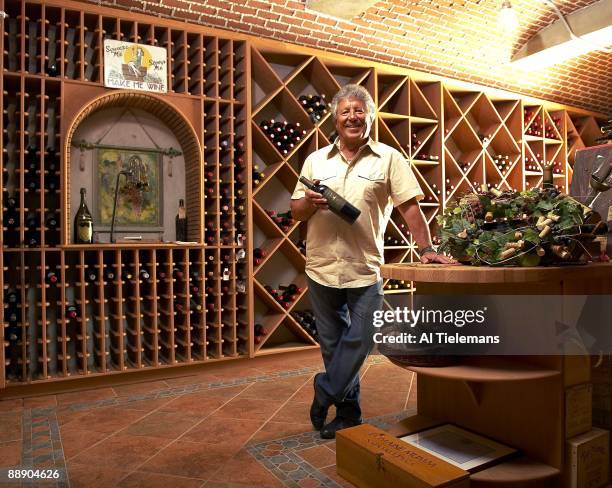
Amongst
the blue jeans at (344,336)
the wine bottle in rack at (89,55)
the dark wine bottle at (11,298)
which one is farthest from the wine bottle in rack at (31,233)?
the blue jeans at (344,336)

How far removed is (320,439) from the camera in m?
2.51

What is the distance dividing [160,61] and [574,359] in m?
3.42

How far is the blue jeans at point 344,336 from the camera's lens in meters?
2.43

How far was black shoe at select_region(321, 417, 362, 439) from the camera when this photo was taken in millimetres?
2516

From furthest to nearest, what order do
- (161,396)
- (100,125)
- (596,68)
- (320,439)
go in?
(596,68)
(100,125)
(161,396)
(320,439)

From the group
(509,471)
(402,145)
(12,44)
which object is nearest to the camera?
(509,471)

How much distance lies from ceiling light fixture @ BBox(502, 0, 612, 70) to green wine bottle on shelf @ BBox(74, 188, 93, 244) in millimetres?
4379

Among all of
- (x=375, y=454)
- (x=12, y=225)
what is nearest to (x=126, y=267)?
(x=12, y=225)

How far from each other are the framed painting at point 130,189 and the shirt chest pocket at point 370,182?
87.6 inches

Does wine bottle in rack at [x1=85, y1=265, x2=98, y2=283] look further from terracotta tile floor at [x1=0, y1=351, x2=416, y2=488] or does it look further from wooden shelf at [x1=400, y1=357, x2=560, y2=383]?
wooden shelf at [x1=400, y1=357, x2=560, y2=383]

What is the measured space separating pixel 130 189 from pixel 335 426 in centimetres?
256

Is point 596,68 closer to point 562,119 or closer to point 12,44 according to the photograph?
point 562,119

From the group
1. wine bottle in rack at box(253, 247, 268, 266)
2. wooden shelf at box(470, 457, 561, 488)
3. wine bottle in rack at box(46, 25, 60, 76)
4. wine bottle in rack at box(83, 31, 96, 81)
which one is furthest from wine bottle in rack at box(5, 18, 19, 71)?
wooden shelf at box(470, 457, 561, 488)

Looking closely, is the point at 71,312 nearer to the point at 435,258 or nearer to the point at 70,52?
the point at 70,52
